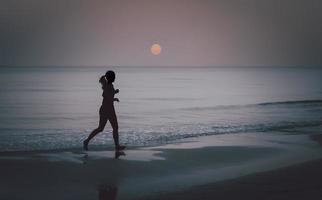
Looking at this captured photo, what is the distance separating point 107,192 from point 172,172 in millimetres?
2081

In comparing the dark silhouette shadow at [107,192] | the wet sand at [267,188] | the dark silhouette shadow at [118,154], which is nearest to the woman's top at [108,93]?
the dark silhouette shadow at [118,154]

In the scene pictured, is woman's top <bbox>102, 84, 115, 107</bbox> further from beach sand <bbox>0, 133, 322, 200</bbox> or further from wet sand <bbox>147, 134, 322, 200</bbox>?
wet sand <bbox>147, 134, 322, 200</bbox>

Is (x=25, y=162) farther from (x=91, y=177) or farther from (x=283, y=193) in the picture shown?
(x=283, y=193)

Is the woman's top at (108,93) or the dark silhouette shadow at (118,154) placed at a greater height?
the woman's top at (108,93)

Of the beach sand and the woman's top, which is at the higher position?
the woman's top

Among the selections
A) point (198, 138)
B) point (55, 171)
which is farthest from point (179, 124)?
point (55, 171)

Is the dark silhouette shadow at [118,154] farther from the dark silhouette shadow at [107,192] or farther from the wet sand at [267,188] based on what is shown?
the wet sand at [267,188]

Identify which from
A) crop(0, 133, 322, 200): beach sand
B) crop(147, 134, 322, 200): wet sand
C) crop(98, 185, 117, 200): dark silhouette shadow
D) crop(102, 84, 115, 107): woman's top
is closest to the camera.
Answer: crop(147, 134, 322, 200): wet sand

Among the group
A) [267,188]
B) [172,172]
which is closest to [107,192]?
[172,172]

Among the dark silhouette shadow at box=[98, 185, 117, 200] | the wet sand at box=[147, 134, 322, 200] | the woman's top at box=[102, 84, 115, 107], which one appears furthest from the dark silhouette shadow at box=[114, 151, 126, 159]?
the wet sand at box=[147, 134, 322, 200]

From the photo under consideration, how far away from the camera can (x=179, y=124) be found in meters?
20.2

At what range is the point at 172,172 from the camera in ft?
30.8

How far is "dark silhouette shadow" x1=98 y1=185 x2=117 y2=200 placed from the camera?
7.28 metres

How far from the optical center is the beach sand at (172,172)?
24.3 feet
